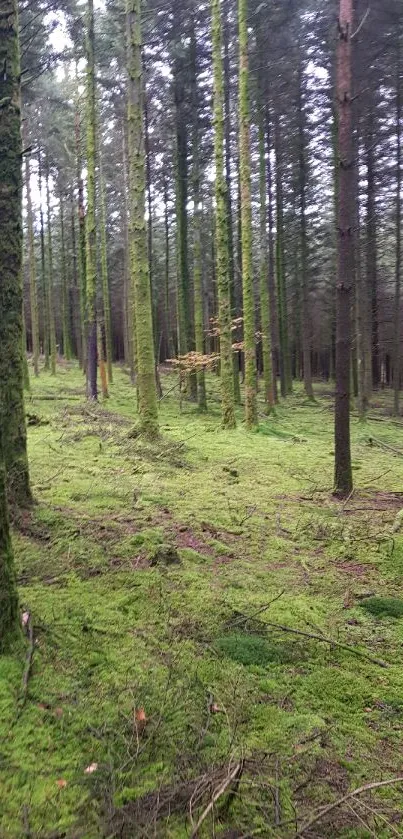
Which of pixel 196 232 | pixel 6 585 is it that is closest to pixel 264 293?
pixel 196 232

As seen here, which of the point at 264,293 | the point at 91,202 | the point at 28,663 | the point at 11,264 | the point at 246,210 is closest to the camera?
the point at 28,663

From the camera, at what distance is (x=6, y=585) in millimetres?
3061

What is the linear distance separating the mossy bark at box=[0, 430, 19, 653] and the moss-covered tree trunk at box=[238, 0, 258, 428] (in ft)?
35.7

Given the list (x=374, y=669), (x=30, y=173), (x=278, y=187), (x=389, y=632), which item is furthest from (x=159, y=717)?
(x=30, y=173)

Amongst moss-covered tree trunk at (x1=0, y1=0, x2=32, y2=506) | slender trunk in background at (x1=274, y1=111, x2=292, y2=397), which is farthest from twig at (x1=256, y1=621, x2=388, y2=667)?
slender trunk in background at (x1=274, y1=111, x2=292, y2=397)

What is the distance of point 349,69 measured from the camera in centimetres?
709

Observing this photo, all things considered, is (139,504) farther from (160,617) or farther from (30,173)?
(30,173)

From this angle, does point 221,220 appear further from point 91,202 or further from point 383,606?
point 383,606

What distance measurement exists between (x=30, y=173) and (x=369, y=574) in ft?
79.9

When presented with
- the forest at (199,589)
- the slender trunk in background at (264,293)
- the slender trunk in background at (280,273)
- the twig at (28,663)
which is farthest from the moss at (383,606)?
the slender trunk in background at (280,273)

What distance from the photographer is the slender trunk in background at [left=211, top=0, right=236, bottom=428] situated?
1249 cm

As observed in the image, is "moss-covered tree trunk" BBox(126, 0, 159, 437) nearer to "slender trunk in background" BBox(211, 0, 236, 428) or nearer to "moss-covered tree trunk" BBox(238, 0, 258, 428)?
"slender trunk in background" BBox(211, 0, 236, 428)

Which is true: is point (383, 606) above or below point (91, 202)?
below

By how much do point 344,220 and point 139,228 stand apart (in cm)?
435
